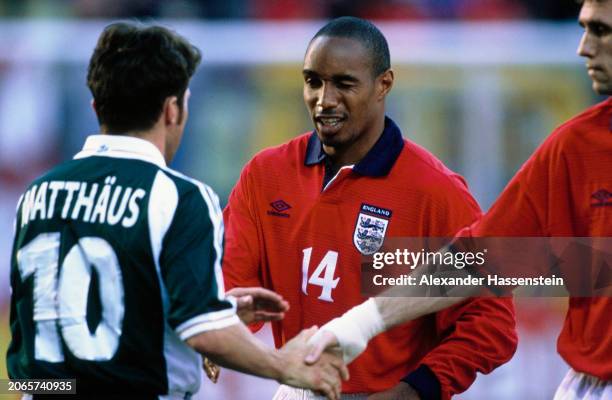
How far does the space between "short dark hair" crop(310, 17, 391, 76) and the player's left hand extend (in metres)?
1.31

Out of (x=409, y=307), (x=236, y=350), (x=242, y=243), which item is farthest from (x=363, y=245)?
(x=236, y=350)

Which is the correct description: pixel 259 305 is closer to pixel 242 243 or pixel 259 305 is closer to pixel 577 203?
Answer: pixel 242 243

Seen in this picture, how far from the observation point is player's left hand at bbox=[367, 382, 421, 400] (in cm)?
417

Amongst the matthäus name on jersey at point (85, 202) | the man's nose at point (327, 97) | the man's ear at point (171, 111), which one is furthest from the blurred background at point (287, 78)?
the matthäus name on jersey at point (85, 202)

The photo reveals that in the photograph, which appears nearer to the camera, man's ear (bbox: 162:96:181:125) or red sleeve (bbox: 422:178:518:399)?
man's ear (bbox: 162:96:181:125)

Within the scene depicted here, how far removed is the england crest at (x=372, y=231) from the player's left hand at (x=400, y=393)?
1.79 feet

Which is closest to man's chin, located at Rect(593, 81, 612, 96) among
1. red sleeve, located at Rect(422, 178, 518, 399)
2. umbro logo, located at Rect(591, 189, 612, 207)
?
umbro logo, located at Rect(591, 189, 612, 207)

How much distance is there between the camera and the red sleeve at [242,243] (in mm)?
4496

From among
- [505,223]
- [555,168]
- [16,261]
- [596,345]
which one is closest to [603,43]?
[555,168]

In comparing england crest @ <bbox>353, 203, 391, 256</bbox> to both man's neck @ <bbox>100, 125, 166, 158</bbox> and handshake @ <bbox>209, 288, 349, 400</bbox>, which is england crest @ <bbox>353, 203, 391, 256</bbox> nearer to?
handshake @ <bbox>209, 288, 349, 400</bbox>

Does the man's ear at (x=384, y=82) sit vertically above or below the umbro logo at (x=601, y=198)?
above

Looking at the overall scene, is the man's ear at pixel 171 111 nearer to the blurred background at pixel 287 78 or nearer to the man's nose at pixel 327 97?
the man's nose at pixel 327 97

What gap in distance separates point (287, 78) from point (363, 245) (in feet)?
21.5

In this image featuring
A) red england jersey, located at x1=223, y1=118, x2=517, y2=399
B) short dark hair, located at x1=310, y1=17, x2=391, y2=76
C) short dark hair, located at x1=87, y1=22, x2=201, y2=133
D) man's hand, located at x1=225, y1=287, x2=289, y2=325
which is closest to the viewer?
short dark hair, located at x1=87, y1=22, x2=201, y2=133
